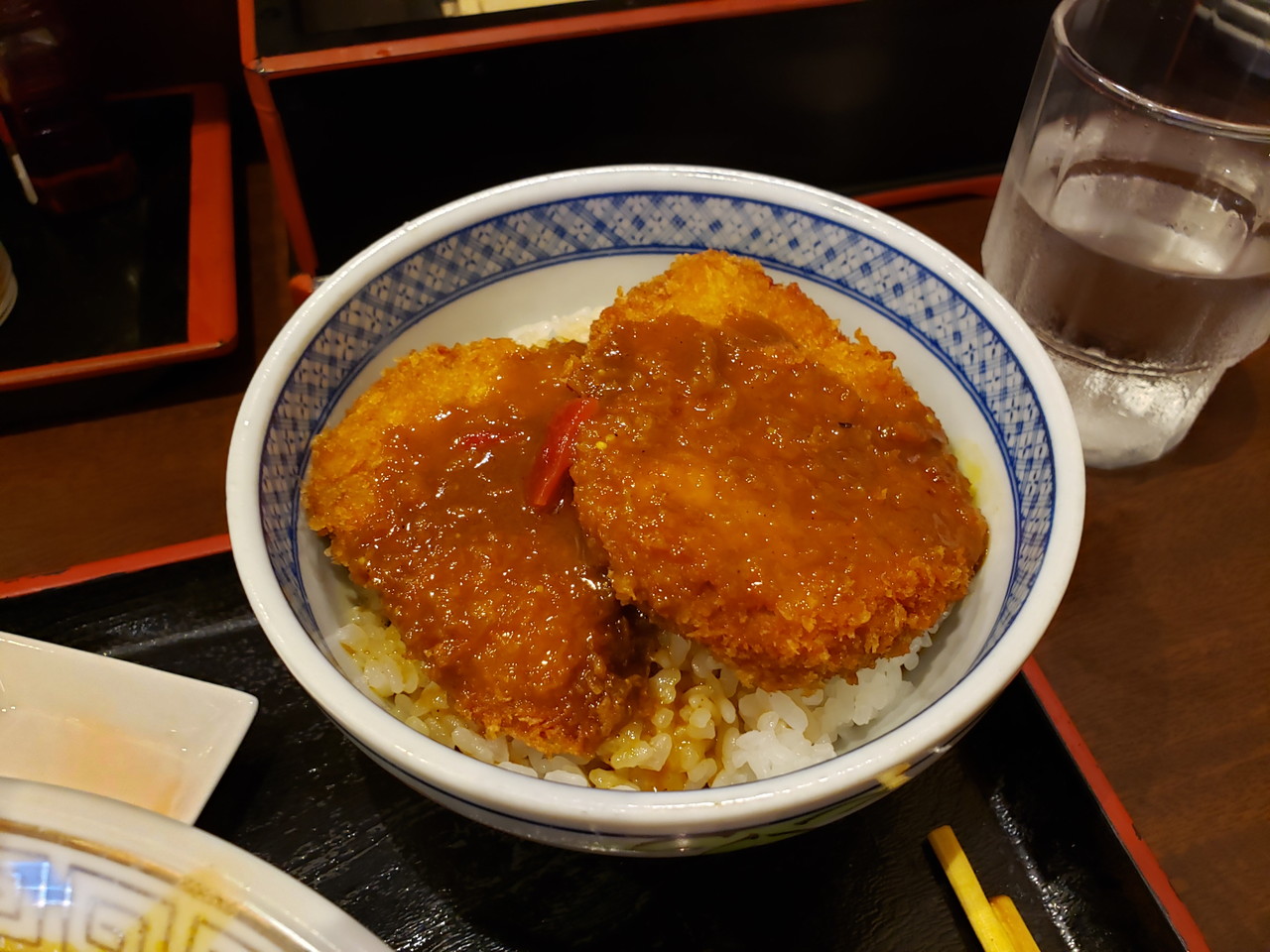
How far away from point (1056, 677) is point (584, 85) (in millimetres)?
1638

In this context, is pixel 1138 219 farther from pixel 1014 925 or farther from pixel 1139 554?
pixel 1014 925

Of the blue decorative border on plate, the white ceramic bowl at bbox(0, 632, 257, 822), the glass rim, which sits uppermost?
the glass rim

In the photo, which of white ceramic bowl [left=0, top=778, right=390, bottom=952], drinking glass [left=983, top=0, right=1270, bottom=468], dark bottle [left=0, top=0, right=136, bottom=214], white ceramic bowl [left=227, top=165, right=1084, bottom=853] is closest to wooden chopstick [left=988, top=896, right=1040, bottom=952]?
white ceramic bowl [left=227, top=165, right=1084, bottom=853]

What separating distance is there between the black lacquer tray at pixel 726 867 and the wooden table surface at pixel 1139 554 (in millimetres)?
189

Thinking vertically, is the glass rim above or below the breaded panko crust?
above

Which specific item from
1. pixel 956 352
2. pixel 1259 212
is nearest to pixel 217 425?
pixel 956 352

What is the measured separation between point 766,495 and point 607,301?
72 cm

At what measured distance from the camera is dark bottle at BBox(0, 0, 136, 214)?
224 cm

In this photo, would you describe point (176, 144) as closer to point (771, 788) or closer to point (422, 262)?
point (422, 262)

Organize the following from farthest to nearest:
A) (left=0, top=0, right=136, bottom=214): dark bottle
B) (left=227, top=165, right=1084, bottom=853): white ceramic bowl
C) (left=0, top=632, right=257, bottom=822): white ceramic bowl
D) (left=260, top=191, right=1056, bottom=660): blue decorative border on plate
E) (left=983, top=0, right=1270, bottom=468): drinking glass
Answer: (left=0, top=0, right=136, bottom=214): dark bottle → (left=983, top=0, right=1270, bottom=468): drinking glass → (left=0, top=632, right=257, bottom=822): white ceramic bowl → (left=260, top=191, right=1056, bottom=660): blue decorative border on plate → (left=227, top=165, right=1084, bottom=853): white ceramic bowl

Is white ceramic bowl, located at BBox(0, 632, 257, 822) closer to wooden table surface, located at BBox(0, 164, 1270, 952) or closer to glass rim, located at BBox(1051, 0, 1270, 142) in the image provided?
wooden table surface, located at BBox(0, 164, 1270, 952)

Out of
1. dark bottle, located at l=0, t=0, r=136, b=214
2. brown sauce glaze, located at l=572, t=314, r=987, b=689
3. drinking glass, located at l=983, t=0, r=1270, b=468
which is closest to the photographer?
brown sauce glaze, located at l=572, t=314, r=987, b=689

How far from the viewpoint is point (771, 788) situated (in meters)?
0.94

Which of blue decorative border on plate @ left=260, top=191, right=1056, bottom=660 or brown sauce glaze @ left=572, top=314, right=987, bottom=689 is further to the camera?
blue decorative border on plate @ left=260, top=191, right=1056, bottom=660
